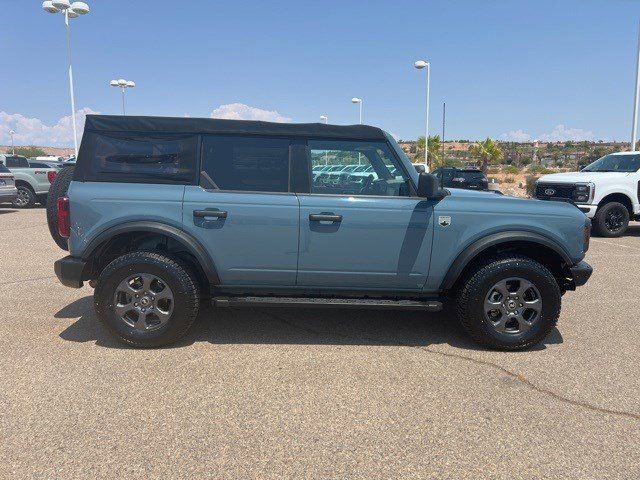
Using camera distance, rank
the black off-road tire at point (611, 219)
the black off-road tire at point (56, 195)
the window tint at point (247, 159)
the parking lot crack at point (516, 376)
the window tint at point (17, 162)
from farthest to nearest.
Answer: the window tint at point (17, 162) < the black off-road tire at point (611, 219) < the black off-road tire at point (56, 195) < the window tint at point (247, 159) < the parking lot crack at point (516, 376)

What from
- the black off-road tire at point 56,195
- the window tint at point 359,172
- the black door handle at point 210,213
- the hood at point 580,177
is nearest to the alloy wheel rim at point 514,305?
the window tint at point 359,172

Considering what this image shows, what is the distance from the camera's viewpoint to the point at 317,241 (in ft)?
12.4

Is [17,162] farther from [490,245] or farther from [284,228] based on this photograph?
[490,245]

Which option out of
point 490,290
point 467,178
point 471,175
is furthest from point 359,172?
point 471,175

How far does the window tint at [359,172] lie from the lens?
389 centimetres

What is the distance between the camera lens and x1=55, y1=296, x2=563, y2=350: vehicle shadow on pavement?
162 inches

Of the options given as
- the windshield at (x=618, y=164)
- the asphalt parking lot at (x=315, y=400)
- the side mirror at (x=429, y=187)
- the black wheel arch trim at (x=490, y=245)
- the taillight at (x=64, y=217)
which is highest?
the windshield at (x=618, y=164)

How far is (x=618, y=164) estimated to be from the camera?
415 inches

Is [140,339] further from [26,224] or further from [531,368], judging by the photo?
[26,224]

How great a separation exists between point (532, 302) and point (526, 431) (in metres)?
1.39

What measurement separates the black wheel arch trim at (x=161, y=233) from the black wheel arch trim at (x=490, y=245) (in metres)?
1.97

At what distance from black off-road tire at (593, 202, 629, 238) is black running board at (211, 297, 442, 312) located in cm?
797

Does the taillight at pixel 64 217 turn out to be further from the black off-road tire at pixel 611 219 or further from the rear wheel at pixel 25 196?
the rear wheel at pixel 25 196

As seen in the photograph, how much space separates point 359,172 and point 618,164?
9220 mm
